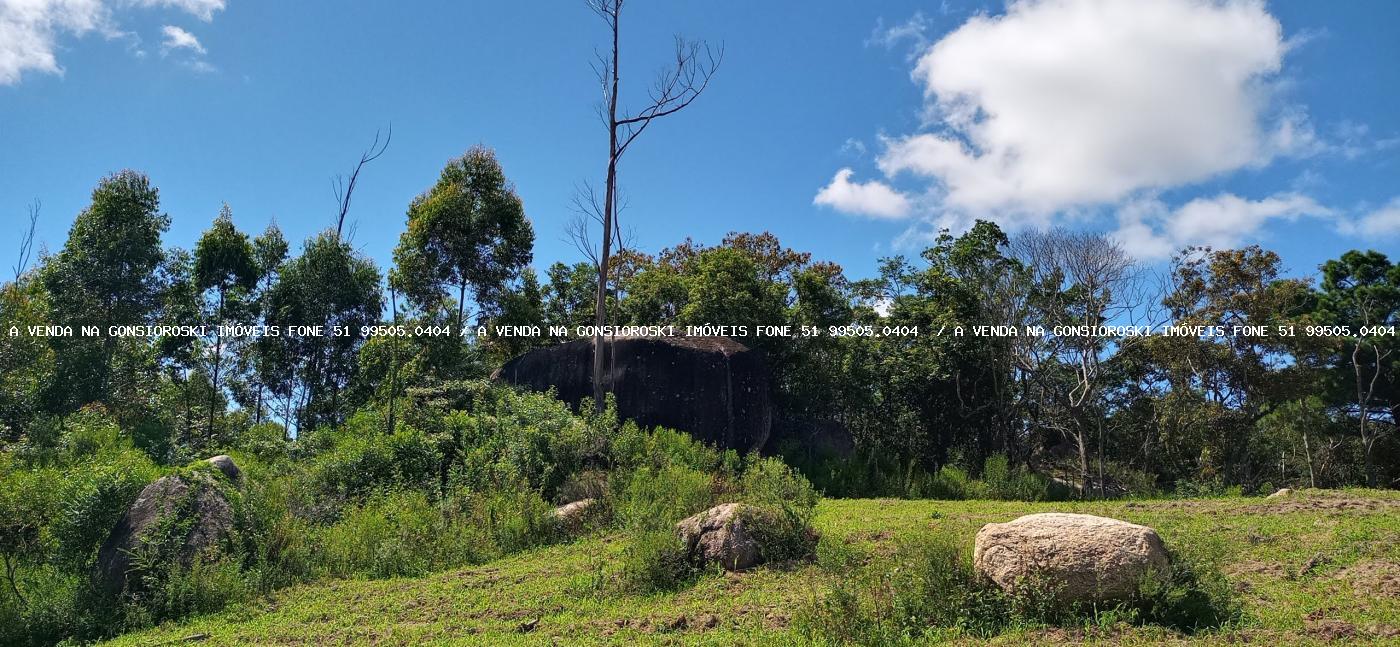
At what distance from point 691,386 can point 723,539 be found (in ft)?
38.8

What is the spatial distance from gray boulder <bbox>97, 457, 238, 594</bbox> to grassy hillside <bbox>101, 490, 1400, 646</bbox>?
1.60 meters

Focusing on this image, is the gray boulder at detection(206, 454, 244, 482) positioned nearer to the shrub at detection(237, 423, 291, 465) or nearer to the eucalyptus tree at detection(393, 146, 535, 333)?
the shrub at detection(237, 423, 291, 465)

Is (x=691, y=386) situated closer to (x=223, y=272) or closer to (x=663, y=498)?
(x=663, y=498)

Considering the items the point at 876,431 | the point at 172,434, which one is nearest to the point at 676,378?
the point at 876,431

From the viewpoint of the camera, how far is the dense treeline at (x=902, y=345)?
24625 millimetres

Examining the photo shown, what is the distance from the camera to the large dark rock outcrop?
72.0 feet

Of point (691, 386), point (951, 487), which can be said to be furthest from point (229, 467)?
point (951, 487)

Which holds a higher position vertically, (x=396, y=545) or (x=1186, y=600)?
(x=1186, y=600)

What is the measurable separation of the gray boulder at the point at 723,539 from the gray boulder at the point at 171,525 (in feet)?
23.4

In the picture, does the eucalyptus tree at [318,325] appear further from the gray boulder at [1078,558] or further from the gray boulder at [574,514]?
the gray boulder at [1078,558]

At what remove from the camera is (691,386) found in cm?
2209

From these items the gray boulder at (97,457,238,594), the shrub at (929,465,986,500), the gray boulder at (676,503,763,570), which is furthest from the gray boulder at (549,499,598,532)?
the shrub at (929,465,986,500)

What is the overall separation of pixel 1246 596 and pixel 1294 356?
22.6 metres

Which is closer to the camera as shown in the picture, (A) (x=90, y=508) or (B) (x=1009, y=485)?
(A) (x=90, y=508)
